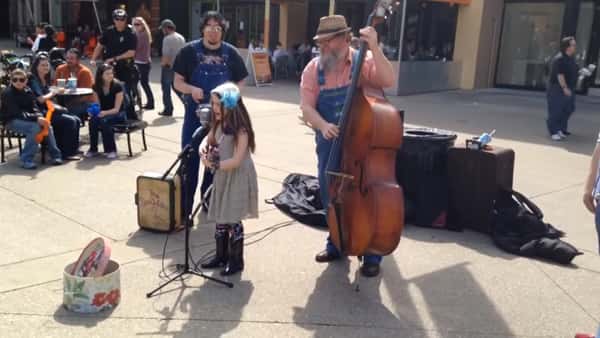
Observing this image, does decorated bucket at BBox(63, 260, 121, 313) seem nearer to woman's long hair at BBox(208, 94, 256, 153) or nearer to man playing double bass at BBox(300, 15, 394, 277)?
woman's long hair at BBox(208, 94, 256, 153)

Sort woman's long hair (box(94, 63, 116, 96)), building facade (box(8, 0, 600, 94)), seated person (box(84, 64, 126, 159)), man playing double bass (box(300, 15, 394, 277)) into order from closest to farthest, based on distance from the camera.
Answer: man playing double bass (box(300, 15, 394, 277)) < seated person (box(84, 64, 126, 159)) < woman's long hair (box(94, 63, 116, 96)) < building facade (box(8, 0, 600, 94))

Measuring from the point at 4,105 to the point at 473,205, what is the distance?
16.9 ft

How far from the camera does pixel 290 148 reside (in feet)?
26.2

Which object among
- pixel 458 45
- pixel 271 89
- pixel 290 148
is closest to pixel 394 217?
pixel 290 148

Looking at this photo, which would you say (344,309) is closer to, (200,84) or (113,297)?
(113,297)

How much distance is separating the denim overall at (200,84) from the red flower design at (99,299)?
1460 millimetres

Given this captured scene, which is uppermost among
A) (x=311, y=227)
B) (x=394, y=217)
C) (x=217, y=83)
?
(x=217, y=83)

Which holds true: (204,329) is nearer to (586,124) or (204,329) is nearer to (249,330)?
(249,330)

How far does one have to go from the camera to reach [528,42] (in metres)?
17.4

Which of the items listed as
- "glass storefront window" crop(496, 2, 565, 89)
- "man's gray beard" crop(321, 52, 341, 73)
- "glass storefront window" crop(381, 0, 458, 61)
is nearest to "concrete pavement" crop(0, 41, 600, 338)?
"man's gray beard" crop(321, 52, 341, 73)

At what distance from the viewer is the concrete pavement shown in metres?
3.29

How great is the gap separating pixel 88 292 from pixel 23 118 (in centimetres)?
406

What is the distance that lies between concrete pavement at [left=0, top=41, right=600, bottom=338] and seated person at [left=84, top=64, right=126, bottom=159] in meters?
0.46

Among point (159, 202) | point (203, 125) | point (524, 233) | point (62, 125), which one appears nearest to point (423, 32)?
point (62, 125)
